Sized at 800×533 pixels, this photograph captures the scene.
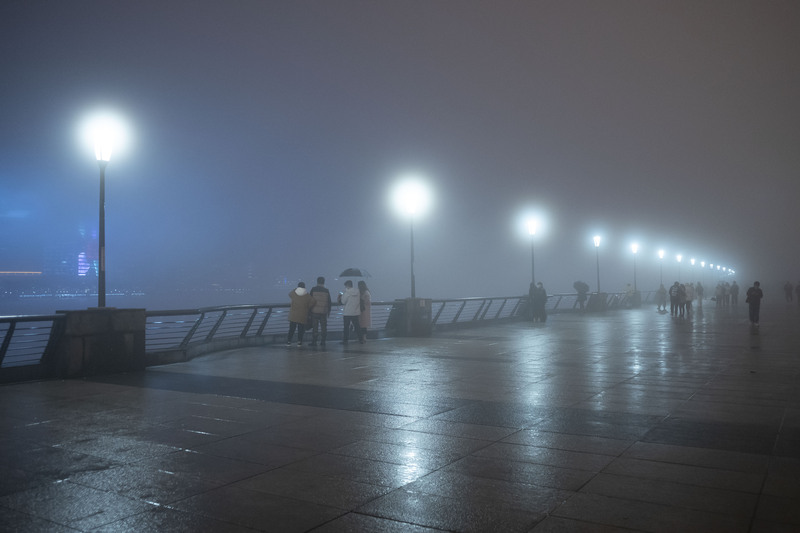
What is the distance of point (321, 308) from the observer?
16328mm

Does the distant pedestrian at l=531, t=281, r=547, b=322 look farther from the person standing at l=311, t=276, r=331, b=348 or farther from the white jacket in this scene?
the person standing at l=311, t=276, r=331, b=348

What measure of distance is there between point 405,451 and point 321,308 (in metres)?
10.8

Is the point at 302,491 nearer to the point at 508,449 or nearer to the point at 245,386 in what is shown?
the point at 508,449

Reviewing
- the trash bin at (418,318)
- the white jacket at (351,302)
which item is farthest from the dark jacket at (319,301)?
the trash bin at (418,318)

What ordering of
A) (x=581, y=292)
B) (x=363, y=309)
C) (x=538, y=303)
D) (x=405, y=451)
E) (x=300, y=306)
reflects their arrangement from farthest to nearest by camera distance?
(x=581, y=292), (x=538, y=303), (x=363, y=309), (x=300, y=306), (x=405, y=451)

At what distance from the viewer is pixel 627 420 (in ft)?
23.4

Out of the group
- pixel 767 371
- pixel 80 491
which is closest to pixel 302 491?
pixel 80 491

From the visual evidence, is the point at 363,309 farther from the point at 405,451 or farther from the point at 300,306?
the point at 405,451

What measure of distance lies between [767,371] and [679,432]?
6009 mm

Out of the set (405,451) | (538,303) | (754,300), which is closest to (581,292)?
(538,303)

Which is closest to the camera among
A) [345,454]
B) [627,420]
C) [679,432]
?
[345,454]

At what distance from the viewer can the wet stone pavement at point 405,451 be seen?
414 cm

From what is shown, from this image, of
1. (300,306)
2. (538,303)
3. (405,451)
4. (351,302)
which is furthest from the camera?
(538,303)

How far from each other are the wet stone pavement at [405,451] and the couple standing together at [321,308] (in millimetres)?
4580
